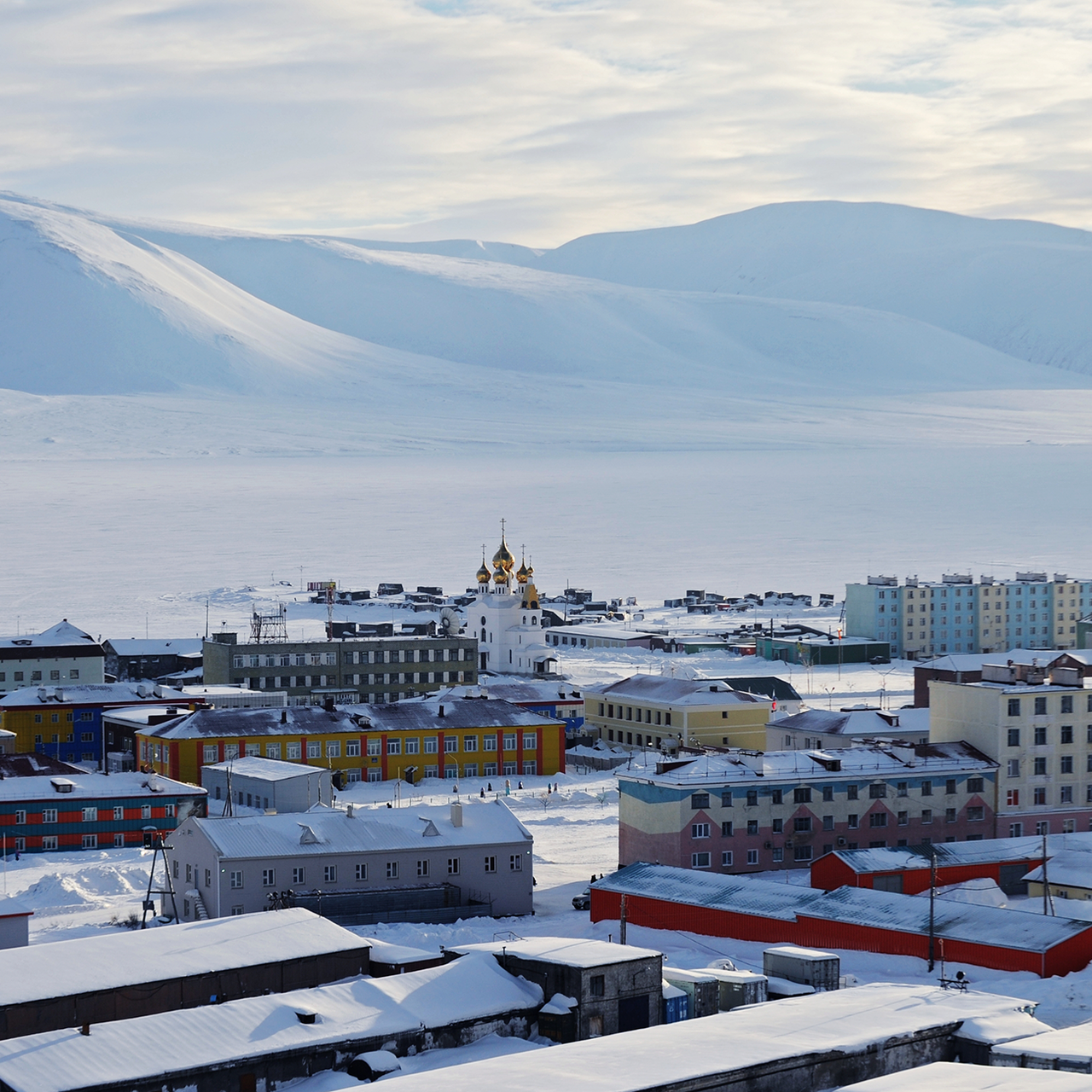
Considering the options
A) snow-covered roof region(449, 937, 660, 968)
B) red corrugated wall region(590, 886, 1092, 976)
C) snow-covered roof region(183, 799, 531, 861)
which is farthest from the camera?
snow-covered roof region(183, 799, 531, 861)

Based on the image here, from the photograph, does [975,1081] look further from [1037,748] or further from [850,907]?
[1037,748]

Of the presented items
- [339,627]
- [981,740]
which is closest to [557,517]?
[339,627]

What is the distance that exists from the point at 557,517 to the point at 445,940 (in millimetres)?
147406

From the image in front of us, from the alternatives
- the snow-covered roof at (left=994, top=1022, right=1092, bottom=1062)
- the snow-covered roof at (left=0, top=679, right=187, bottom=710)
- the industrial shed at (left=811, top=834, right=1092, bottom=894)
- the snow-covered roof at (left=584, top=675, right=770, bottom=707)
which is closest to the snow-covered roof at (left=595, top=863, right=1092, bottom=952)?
the industrial shed at (left=811, top=834, right=1092, bottom=894)

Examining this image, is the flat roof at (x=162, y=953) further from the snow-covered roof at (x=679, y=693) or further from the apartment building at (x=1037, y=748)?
the snow-covered roof at (x=679, y=693)

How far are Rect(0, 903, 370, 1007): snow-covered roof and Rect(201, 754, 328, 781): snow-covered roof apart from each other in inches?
631

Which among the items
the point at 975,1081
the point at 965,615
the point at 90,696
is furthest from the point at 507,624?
the point at 975,1081

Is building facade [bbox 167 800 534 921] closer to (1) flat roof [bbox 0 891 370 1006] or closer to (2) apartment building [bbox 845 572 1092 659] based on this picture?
(1) flat roof [bbox 0 891 370 1006]

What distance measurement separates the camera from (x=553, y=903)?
3991 centimetres

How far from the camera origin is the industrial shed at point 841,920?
108 feet

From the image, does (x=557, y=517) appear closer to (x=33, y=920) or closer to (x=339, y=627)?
(x=339, y=627)

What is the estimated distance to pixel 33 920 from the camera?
122 feet

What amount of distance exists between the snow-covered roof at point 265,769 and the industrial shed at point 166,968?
16402 mm

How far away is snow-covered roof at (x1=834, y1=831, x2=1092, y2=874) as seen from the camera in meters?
39.0
